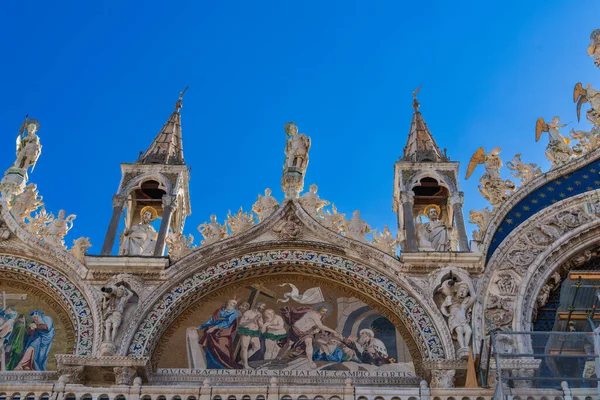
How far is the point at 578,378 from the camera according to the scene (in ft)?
32.8

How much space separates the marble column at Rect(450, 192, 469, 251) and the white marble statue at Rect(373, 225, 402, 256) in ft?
3.15

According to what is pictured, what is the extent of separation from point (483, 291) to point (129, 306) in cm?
494

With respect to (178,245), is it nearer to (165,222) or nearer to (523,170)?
(165,222)

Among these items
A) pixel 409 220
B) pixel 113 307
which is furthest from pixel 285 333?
pixel 409 220

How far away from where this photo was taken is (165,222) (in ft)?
46.6

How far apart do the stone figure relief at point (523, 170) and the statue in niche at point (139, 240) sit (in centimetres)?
577

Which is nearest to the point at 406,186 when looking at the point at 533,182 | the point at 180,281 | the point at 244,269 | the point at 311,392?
the point at 533,182

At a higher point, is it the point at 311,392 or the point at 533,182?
the point at 533,182

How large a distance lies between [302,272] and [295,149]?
244cm

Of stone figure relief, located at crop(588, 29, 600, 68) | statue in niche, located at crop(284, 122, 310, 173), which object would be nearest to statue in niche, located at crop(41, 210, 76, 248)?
statue in niche, located at crop(284, 122, 310, 173)

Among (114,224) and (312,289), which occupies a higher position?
(114,224)

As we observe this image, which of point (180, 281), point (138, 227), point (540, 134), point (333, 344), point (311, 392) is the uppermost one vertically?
point (540, 134)

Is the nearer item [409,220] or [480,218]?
[480,218]

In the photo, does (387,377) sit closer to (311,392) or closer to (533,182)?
(311,392)
